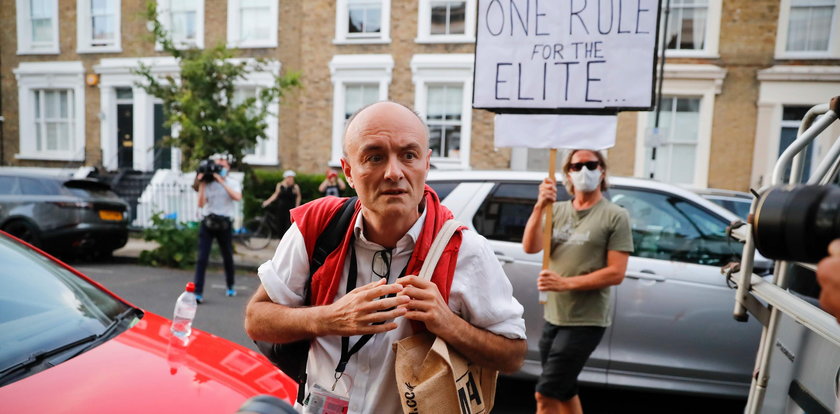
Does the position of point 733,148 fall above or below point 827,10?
below

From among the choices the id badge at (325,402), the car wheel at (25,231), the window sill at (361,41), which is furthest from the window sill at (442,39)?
the id badge at (325,402)

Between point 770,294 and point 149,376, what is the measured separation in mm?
2276

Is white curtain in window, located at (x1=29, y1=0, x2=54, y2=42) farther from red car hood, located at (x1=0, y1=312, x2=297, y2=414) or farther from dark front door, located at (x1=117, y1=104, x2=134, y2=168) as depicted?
red car hood, located at (x1=0, y1=312, x2=297, y2=414)

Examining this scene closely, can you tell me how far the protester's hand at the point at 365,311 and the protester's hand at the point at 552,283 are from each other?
1.85 m

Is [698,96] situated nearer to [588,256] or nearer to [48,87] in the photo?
[588,256]

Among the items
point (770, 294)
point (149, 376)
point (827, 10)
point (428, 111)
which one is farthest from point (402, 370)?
point (827, 10)

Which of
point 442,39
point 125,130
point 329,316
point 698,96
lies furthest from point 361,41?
point 329,316

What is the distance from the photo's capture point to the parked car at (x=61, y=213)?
892cm

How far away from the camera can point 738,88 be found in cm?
1274

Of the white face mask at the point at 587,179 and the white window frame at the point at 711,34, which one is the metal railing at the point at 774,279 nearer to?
the white face mask at the point at 587,179

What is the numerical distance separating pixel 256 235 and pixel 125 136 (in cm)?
815

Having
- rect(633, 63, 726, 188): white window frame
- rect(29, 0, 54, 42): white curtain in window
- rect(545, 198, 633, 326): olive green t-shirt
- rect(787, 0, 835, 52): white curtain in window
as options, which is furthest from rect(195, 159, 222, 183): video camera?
rect(29, 0, 54, 42): white curtain in window

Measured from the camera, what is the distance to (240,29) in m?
15.2

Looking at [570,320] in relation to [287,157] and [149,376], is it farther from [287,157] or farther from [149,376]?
[287,157]
